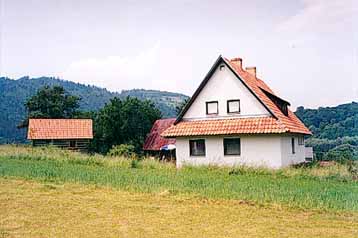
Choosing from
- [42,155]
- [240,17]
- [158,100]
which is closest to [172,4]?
[240,17]

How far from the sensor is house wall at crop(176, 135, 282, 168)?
60.3 feet

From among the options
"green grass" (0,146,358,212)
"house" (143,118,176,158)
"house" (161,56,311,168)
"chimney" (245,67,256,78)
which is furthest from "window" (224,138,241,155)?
"house" (143,118,176,158)

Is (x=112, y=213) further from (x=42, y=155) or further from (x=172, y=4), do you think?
(x=42, y=155)

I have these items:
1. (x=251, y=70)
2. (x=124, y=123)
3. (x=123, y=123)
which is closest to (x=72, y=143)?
(x=123, y=123)

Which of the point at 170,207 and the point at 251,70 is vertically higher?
the point at 251,70

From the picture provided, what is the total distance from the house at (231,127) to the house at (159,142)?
27.4 feet

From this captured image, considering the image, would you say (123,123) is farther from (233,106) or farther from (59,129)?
(233,106)

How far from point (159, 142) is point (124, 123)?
330 cm

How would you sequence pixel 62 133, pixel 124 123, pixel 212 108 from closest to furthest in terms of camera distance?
pixel 212 108, pixel 124 123, pixel 62 133

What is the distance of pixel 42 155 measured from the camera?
22562 millimetres

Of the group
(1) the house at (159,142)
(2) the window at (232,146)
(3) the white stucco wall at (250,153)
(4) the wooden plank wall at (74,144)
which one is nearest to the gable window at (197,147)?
(3) the white stucco wall at (250,153)

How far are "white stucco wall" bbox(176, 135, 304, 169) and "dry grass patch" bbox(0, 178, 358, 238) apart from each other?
29.7ft

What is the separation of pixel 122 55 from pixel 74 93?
3212cm

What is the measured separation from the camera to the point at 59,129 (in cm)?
3500
